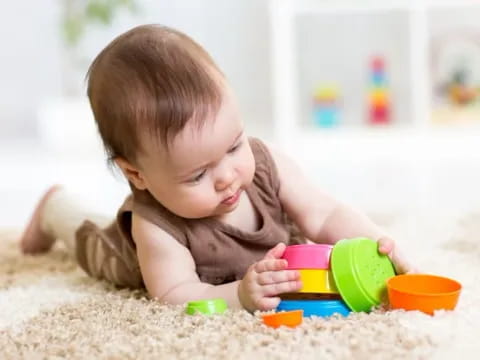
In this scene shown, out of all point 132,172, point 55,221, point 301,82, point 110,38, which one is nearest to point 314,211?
point 132,172

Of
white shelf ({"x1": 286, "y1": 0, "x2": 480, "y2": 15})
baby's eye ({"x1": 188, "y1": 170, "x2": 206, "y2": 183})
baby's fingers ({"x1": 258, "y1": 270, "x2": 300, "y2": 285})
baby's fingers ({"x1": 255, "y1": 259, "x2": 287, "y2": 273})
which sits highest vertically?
white shelf ({"x1": 286, "y1": 0, "x2": 480, "y2": 15})

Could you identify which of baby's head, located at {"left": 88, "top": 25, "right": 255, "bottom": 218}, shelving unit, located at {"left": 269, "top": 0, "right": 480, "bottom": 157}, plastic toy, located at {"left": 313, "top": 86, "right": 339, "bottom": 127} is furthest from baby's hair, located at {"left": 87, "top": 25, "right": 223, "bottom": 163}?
plastic toy, located at {"left": 313, "top": 86, "right": 339, "bottom": 127}

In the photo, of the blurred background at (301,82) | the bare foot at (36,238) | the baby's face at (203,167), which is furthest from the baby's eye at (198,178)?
the blurred background at (301,82)

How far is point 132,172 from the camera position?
1.02 meters

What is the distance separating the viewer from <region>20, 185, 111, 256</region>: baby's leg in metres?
1.35

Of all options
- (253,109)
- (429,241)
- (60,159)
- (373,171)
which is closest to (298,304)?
(429,241)

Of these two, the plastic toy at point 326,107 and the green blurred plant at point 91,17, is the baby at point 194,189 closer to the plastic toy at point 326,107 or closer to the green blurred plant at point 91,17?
the plastic toy at point 326,107

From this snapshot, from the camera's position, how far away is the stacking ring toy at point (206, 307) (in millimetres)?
933

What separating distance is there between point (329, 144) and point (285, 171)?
1599mm

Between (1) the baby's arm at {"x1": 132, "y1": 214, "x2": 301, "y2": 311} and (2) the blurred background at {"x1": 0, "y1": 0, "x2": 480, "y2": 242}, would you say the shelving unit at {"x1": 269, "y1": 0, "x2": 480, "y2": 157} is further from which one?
(1) the baby's arm at {"x1": 132, "y1": 214, "x2": 301, "y2": 311}

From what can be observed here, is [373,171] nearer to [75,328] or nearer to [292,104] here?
[292,104]

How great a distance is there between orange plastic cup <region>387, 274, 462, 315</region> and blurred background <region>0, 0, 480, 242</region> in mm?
1199

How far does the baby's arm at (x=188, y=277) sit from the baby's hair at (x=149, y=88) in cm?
11

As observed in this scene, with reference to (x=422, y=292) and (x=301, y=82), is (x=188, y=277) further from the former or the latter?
(x=301, y=82)
